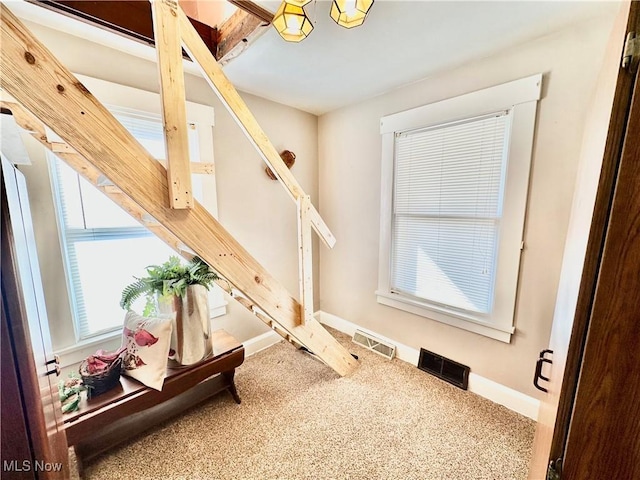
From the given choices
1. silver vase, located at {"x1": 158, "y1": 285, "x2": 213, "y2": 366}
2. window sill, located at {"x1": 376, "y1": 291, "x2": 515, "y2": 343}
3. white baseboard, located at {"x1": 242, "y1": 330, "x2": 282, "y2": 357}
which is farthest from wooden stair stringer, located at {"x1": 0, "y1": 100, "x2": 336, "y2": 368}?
window sill, located at {"x1": 376, "y1": 291, "x2": 515, "y2": 343}

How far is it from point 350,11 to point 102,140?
1.12 metres

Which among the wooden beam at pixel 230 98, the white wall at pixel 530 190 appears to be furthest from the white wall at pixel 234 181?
the wooden beam at pixel 230 98

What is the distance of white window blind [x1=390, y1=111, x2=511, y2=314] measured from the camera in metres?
1.78

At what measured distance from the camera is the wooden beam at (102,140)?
780 millimetres

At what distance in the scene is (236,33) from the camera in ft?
4.98

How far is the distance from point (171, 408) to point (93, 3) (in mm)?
2480

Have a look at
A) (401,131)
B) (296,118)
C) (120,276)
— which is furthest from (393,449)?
(296,118)

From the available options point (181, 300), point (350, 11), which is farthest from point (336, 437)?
point (350, 11)

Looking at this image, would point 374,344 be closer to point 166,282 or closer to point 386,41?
point 166,282

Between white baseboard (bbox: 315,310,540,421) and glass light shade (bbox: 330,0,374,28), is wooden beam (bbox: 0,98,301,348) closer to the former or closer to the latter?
glass light shade (bbox: 330,0,374,28)

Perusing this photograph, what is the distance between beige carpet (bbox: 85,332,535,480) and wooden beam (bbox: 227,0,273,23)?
2.41 meters

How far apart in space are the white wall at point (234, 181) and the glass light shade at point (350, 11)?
1371mm

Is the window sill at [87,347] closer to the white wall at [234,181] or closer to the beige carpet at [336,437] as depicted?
the white wall at [234,181]

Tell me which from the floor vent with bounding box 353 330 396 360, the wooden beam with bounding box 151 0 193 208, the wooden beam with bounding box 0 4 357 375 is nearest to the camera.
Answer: the wooden beam with bounding box 0 4 357 375
